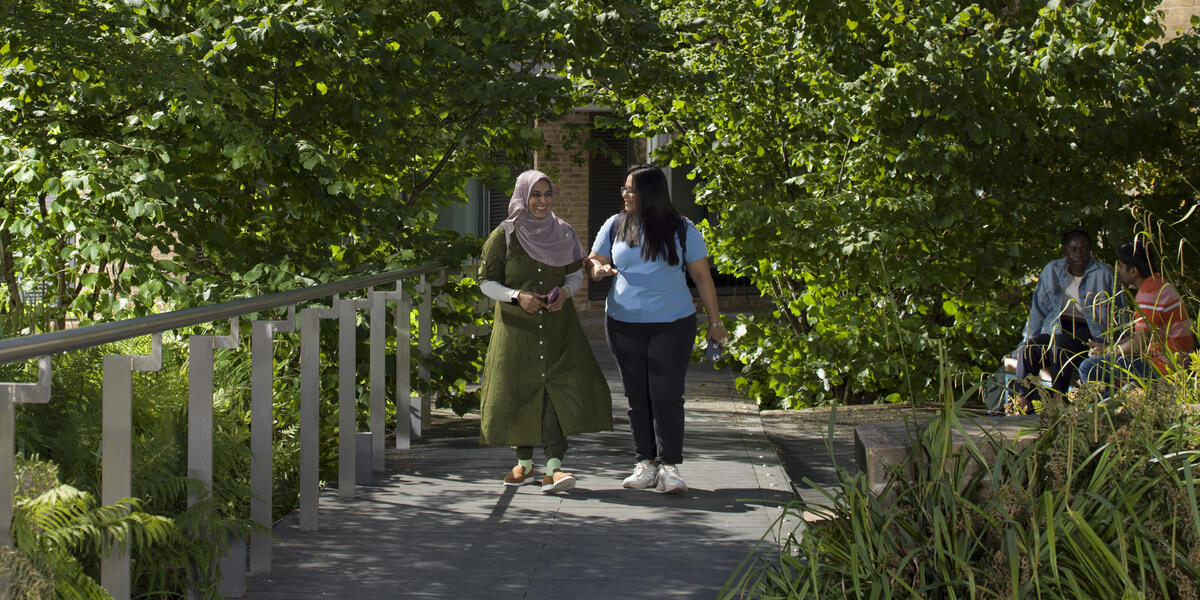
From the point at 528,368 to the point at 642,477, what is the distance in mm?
749

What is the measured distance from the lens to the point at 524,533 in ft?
17.7

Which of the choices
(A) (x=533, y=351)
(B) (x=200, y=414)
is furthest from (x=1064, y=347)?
(B) (x=200, y=414)

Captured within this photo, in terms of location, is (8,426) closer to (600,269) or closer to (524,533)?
(524,533)

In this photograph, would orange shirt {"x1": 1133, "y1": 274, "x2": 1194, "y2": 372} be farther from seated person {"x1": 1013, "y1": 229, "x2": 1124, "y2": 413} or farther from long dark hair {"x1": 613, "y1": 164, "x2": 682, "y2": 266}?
long dark hair {"x1": 613, "y1": 164, "x2": 682, "y2": 266}

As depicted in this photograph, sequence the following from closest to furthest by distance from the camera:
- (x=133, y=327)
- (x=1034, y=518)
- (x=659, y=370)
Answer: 1. (x=1034, y=518)
2. (x=133, y=327)
3. (x=659, y=370)

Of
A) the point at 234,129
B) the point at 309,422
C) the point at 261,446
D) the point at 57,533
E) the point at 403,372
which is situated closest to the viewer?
the point at 57,533

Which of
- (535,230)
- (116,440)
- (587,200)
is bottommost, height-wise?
(116,440)

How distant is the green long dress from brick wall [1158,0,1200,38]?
29.0ft

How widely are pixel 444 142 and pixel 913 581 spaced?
577 centimetres

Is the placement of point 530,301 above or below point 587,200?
below

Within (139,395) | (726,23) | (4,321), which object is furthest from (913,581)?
(726,23)

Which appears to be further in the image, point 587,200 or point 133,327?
point 587,200

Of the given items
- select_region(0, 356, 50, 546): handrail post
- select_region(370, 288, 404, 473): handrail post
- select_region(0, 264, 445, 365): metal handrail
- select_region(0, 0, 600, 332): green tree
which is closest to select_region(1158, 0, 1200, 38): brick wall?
select_region(0, 0, 600, 332): green tree

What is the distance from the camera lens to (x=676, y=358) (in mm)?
6258
